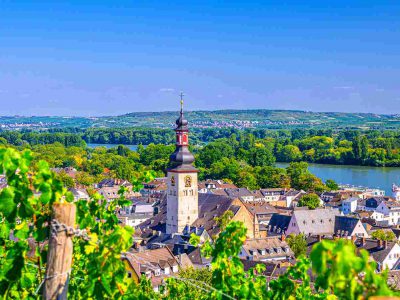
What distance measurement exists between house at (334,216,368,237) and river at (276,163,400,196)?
2442 cm

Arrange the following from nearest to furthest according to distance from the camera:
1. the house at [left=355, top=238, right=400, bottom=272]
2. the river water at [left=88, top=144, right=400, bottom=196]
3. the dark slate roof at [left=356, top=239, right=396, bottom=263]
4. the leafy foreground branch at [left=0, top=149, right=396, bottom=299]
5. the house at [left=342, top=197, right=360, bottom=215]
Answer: the leafy foreground branch at [left=0, top=149, right=396, bottom=299]
the house at [left=355, top=238, right=400, bottom=272]
the dark slate roof at [left=356, top=239, right=396, bottom=263]
the house at [left=342, top=197, right=360, bottom=215]
the river water at [left=88, top=144, right=400, bottom=196]

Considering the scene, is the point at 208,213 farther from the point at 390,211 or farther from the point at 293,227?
the point at 390,211

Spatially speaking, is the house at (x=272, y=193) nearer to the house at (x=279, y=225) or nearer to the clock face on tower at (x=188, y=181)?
the house at (x=279, y=225)

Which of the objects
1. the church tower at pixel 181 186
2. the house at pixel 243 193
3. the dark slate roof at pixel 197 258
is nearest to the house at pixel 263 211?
the house at pixel 243 193

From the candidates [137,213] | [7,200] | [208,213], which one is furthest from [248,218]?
[7,200]

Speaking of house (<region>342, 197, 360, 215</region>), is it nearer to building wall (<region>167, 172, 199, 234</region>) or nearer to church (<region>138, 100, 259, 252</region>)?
church (<region>138, 100, 259, 252</region>)

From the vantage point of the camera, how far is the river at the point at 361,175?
66938mm

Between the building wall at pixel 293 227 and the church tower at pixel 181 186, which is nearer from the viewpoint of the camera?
the church tower at pixel 181 186

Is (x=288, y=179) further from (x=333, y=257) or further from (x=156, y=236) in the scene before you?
(x=333, y=257)

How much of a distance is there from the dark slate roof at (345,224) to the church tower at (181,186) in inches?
341

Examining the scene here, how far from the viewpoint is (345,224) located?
36.4 m

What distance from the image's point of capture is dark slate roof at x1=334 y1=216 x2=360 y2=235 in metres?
35.6

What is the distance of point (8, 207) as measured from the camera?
3.95m

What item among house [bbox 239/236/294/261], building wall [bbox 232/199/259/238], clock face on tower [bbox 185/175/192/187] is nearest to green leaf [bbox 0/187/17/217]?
house [bbox 239/236/294/261]
